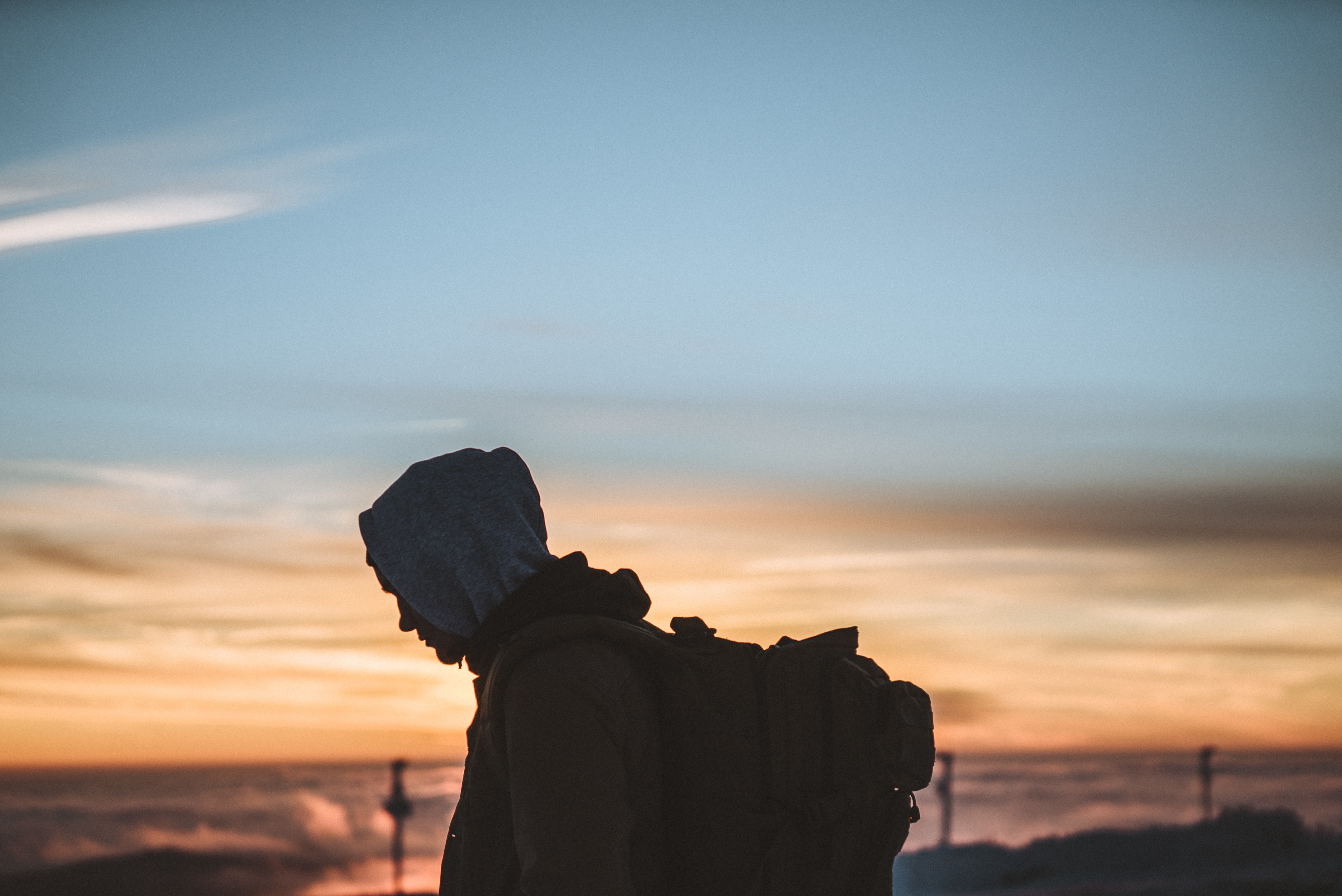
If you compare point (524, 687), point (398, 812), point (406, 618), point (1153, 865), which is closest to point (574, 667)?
point (524, 687)

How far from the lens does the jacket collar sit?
1.72 metres

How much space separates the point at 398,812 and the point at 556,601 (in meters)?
13.2

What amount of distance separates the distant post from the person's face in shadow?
12.7 m

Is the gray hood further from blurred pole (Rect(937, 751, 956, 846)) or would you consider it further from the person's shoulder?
blurred pole (Rect(937, 751, 956, 846))

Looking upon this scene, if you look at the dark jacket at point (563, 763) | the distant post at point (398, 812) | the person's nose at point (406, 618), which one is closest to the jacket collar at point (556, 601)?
the dark jacket at point (563, 763)

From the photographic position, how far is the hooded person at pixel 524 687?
1529mm

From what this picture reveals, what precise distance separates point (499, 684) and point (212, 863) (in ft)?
74.5

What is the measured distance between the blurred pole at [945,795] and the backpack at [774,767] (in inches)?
536

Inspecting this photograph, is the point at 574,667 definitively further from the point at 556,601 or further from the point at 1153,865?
the point at 1153,865

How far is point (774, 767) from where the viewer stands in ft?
5.54

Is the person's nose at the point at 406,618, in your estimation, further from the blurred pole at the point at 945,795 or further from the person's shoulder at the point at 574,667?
the blurred pole at the point at 945,795

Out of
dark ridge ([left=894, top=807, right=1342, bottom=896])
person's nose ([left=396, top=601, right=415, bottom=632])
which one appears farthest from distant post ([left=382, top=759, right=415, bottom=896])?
person's nose ([left=396, top=601, right=415, bottom=632])

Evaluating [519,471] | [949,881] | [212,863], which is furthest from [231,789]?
[519,471]

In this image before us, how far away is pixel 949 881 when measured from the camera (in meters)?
16.0
